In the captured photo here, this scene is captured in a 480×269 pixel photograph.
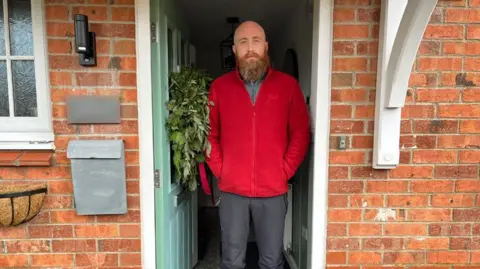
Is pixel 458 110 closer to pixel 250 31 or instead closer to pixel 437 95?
pixel 437 95

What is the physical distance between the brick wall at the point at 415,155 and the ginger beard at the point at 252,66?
402mm

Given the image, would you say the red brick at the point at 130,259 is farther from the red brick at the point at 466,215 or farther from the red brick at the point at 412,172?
the red brick at the point at 466,215

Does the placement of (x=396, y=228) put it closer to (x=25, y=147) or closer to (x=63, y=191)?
Result: (x=63, y=191)

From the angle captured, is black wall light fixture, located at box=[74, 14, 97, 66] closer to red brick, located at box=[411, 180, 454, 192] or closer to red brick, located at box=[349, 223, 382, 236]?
red brick, located at box=[349, 223, 382, 236]

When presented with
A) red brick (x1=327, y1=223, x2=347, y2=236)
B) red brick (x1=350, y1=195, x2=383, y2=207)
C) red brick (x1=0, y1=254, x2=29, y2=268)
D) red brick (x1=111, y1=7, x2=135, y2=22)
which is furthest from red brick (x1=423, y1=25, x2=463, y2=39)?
red brick (x1=0, y1=254, x2=29, y2=268)

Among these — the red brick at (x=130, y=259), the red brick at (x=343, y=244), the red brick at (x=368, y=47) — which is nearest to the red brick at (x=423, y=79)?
the red brick at (x=368, y=47)

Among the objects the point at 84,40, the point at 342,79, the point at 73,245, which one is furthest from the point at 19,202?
the point at 342,79

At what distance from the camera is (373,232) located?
1707mm

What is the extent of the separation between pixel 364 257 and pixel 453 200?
59cm

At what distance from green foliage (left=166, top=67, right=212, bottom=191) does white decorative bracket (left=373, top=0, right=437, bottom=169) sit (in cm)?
94

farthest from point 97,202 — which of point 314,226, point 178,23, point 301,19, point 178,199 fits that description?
point 301,19

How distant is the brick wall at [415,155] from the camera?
1.60 m

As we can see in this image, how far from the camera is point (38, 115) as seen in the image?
64.3 inches

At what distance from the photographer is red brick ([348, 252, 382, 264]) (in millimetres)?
1718
